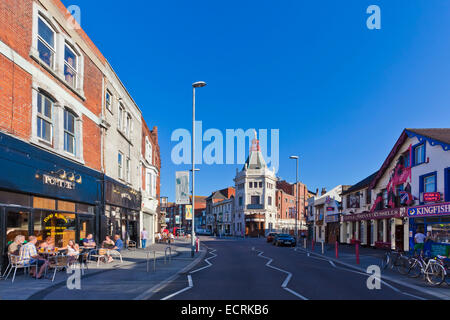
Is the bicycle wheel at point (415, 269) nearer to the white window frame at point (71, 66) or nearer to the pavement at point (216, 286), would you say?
the pavement at point (216, 286)

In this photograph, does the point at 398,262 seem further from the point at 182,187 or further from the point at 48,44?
the point at 48,44

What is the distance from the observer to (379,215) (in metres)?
28.7

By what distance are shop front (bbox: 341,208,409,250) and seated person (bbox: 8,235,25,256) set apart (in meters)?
22.6

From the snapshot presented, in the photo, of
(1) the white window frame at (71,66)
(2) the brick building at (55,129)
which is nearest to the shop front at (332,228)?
(2) the brick building at (55,129)

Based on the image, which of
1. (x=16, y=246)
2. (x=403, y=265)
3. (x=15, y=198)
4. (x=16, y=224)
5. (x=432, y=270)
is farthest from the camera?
(x=403, y=265)

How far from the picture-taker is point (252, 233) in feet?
242

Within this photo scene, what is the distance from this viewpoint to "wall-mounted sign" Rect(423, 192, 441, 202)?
2058 centimetres

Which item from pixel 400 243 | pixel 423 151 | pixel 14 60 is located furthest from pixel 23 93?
pixel 400 243

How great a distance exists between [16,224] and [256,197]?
65792 millimetres

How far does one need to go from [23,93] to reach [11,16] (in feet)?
8.09

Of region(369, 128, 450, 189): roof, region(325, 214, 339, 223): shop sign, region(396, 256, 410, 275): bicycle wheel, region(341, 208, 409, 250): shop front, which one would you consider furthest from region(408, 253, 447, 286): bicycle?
region(325, 214, 339, 223): shop sign

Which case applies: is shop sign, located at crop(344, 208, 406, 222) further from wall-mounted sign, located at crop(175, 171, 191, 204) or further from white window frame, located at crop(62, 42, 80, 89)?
white window frame, located at crop(62, 42, 80, 89)

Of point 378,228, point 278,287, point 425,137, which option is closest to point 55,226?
point 278,287

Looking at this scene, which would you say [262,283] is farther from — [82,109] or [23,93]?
[82,109]
